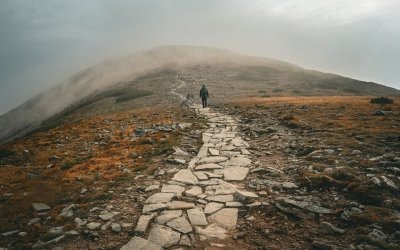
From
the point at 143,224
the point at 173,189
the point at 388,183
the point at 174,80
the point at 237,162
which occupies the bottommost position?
the point at 143,224

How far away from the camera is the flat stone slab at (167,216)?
834 cm

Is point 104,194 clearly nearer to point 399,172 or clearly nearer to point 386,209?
point 386,209

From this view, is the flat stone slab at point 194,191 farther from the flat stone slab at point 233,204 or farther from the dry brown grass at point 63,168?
the dry brown grass at point 63,168

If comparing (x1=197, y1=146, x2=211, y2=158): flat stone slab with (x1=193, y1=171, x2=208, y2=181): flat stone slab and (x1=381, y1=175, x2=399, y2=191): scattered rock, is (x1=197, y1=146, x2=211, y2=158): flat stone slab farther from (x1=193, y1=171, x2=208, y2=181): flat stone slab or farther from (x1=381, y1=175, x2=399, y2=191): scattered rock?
(x1=381, y1=175, x2=399, y2=191): scattered rock

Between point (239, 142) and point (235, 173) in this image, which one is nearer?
point (235, 173)

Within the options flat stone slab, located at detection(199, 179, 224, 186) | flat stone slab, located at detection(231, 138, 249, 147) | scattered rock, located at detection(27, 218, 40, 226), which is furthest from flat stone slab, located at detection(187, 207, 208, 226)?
flat stone slab, located at detection(231, 138, 249, 147)

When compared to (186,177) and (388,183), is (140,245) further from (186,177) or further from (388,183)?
(388,183)

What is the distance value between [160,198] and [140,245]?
2.60 m

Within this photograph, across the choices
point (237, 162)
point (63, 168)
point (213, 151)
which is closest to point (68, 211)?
point (63, 168)

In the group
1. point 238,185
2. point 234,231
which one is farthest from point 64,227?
point 238,185

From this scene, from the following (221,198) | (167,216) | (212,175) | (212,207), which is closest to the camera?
(167,216)

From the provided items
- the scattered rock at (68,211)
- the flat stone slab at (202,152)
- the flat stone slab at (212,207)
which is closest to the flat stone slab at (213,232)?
the flat stone slab at (212,207)

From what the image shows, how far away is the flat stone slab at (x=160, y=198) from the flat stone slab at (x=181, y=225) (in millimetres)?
1338

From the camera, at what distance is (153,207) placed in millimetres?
9133
